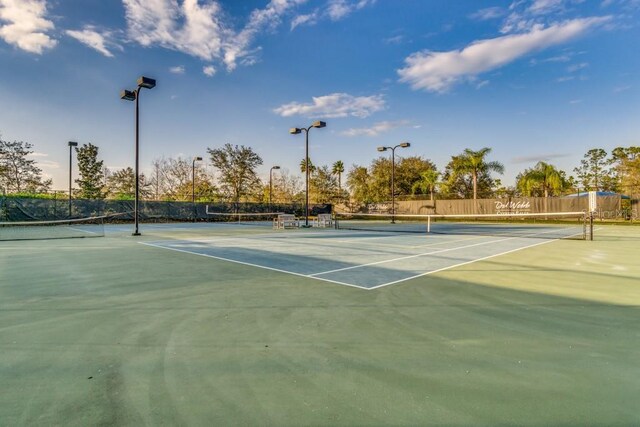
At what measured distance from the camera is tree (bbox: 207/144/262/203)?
3994 centimetres

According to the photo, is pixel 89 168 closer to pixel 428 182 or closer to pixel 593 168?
pixel 428 182

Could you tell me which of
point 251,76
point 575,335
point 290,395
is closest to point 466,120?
point 251,76

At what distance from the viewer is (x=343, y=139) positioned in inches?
1419

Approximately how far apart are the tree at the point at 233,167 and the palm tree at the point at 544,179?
3312 centimetres

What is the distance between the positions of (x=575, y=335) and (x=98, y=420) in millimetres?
3755

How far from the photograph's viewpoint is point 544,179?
115 ft

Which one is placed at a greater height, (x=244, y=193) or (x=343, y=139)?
(x=343, y=139)

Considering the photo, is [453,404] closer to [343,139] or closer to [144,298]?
[144,298]

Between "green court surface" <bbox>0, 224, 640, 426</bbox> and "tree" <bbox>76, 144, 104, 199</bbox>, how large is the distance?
37901 millimetres

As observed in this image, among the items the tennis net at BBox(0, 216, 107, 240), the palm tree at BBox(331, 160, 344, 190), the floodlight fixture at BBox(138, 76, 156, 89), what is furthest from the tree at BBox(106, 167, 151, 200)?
the floodlight fixture at BBox(138, 76, 156, 89)

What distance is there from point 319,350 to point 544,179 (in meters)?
41.4

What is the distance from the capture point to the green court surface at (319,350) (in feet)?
5.86

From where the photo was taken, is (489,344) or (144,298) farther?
(144,298)

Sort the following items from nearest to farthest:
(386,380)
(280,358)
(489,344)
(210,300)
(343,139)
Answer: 1. (386,380)
2. (280,358)
3. (489,344)
4. (210,300)
5. (343,139)
